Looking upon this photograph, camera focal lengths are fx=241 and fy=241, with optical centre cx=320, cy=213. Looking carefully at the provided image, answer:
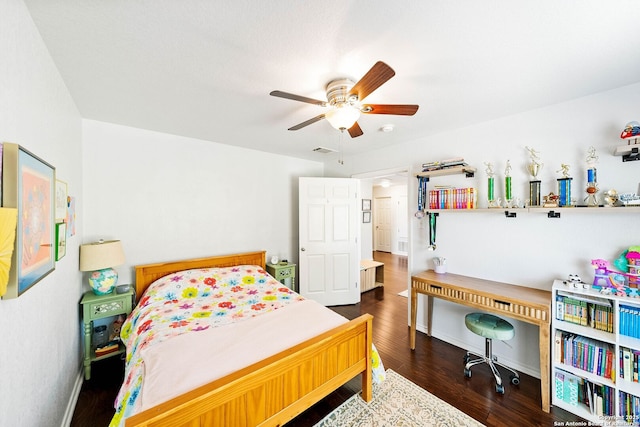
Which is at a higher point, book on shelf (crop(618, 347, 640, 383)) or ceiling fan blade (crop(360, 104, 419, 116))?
ceiling fan blade (crop(360, 104, 419, 116))

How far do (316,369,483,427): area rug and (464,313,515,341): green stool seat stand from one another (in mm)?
645

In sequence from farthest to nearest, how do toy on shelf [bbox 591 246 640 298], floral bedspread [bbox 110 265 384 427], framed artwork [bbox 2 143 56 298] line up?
toy on shelf [bbox 591 246 640 298], floral bedspread [bbox 110 265 384 427], framed artwork [bbox 2 143 56 298]

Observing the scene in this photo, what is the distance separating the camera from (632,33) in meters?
1.28

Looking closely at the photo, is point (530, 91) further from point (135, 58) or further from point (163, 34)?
point (135, 58)

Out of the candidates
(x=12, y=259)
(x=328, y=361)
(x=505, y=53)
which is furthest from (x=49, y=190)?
(x=505, y=53)

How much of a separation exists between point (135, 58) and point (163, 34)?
358 mm

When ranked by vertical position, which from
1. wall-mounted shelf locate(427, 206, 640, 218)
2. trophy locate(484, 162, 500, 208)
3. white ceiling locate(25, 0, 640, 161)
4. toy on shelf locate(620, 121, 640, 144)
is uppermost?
white ceiling locate(25, 0, 640, 161)

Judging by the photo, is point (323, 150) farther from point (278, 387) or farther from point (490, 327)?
point (278, 387)

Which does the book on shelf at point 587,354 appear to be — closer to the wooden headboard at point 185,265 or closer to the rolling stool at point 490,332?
the rolling stool at point 490,332

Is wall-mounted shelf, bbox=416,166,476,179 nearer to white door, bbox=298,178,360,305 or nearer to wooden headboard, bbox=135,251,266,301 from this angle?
white door, bbox=298,178,360,305

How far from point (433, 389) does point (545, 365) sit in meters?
0.86

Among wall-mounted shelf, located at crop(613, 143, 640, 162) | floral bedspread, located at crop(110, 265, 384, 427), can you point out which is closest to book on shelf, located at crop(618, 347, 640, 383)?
wall-mounted shelf, located at crop(613, 143, 640, 162)

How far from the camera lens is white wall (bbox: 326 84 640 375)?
188 centimetres

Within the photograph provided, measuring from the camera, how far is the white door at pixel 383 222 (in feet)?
27.4
